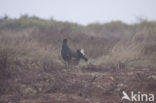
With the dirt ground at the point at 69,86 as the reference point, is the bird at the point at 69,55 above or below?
above

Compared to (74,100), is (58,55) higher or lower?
higher

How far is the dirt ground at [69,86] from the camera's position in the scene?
457 cm

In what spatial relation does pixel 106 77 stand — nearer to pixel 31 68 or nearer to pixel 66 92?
pixel 66 92

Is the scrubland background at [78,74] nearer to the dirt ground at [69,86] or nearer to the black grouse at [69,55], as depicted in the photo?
the dirt ground at [69,86]

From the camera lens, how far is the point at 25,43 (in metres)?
8.99

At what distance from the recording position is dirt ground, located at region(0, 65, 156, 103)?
4573 millimetres

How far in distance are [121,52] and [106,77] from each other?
277 centimetres

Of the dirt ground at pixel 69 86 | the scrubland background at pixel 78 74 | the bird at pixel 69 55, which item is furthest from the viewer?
the bird at pixel 69 55

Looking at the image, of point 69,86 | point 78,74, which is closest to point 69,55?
point 78,74

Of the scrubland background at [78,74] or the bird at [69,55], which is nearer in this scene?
the scrubland background at [78,74]

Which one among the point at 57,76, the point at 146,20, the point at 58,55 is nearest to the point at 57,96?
the point at 57,76

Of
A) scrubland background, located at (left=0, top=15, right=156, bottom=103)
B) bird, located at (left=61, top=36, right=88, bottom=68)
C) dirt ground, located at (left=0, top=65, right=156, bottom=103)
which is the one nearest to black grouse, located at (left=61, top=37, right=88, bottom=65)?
bird, located at (left=61, top=36, right=88, bottom=68)

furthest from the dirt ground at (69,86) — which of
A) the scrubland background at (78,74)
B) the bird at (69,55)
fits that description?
the bird at (69,55)

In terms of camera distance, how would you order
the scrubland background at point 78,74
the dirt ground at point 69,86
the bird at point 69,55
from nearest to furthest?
the dirt ground at point 69,86
the scrubland background at point 78,74
the bird at point 69,55
